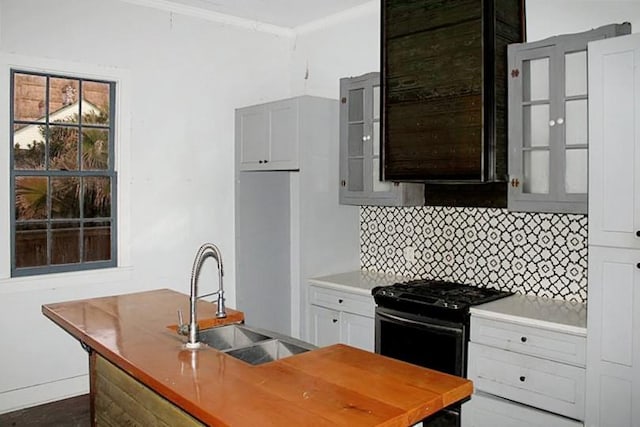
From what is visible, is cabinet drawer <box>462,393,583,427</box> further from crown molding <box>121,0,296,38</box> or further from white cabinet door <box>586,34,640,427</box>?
crown molding <box>121,0,296,38</box>

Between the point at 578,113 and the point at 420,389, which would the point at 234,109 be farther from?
the point at 420,389

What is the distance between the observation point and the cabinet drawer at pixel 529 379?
9.34ft

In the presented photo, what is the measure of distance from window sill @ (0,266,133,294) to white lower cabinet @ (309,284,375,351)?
1.47 m

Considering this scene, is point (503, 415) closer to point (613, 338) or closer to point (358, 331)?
point (613, 338)

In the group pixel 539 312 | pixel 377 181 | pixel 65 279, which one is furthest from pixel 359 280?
pixel 65 279

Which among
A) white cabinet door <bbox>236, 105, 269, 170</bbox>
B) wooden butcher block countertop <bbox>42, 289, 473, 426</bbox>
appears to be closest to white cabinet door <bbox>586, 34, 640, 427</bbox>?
wooden butcher block countertop <bbox>42, 289, 473, 426</bbox>

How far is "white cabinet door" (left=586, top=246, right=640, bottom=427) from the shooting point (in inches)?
104

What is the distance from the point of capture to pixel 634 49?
266cm

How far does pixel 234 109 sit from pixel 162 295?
2.03 m

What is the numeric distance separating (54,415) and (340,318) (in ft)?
6.76

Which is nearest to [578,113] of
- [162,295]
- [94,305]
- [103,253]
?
[162,295]

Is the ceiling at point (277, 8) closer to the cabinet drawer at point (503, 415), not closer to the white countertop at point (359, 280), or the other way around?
the white countertop at point (359, 280)

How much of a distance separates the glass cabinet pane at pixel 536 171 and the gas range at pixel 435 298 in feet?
2.35

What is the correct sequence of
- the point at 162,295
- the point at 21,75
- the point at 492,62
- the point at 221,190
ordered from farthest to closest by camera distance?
the point at 221,190 → the point at 21,75 → the point at 162,295 → the point at 492,62
